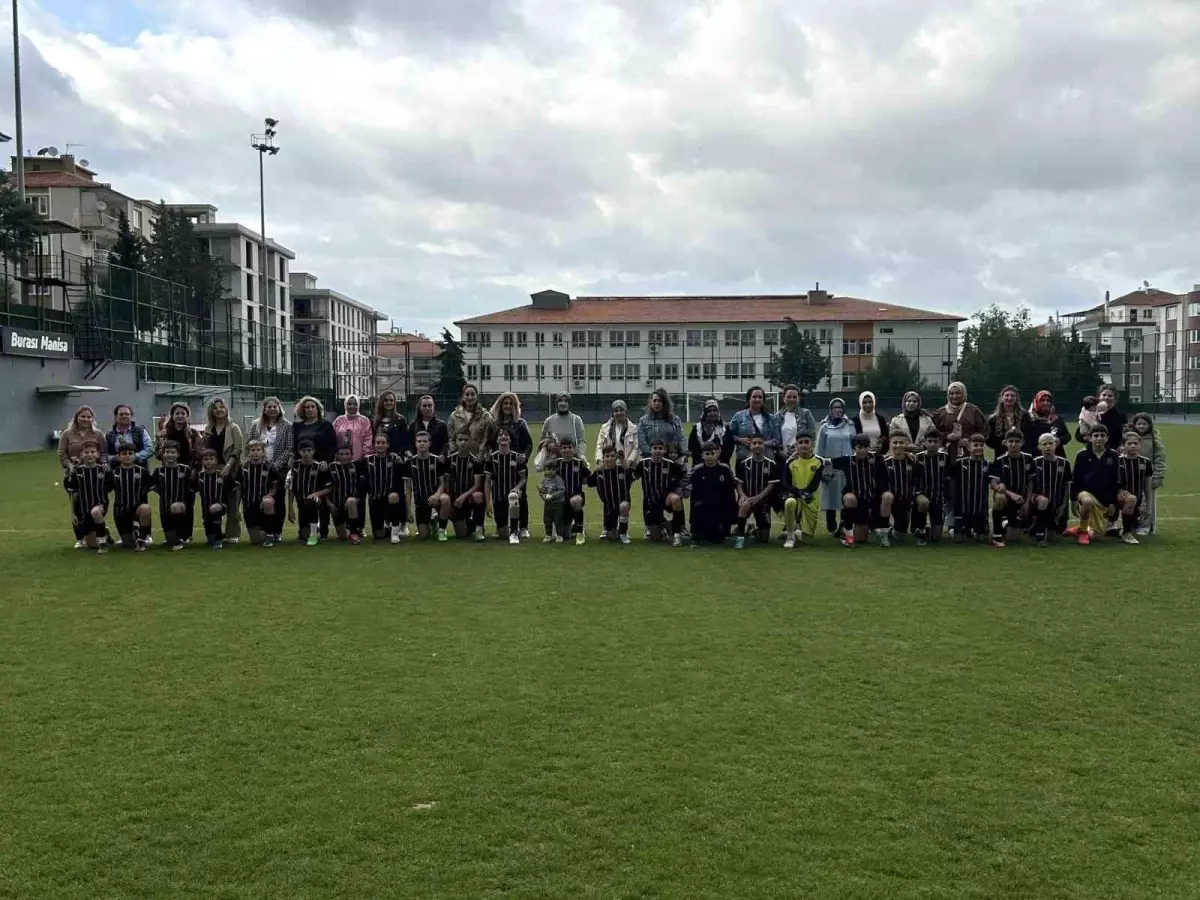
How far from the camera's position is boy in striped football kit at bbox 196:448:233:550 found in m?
10.7

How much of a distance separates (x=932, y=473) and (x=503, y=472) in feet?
13.9

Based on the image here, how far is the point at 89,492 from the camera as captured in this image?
35.0ft

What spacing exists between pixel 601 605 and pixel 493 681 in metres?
2.10

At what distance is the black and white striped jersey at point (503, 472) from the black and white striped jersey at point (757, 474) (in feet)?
→ 7.34

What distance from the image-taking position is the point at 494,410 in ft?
37.5

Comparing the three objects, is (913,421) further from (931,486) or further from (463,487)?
(463,487)

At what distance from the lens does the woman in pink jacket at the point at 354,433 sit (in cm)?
1123

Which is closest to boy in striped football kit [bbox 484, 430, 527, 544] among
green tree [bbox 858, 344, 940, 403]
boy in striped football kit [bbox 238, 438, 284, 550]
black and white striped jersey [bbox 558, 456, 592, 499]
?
black and white striped jersey [bbox 558, 456, 592, 499]

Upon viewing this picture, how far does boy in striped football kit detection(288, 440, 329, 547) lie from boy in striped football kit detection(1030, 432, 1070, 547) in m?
7.04

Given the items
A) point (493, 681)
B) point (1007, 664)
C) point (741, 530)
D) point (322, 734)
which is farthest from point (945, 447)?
point (322, 734)

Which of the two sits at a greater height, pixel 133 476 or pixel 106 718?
pixel 133 476

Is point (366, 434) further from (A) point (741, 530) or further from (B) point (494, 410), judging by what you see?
(A) point (741, 530)

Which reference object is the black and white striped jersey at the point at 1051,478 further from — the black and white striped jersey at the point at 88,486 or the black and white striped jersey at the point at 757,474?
the black and white striped jersey at the point at 88,486

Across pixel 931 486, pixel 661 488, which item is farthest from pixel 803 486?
pixel 661 488
